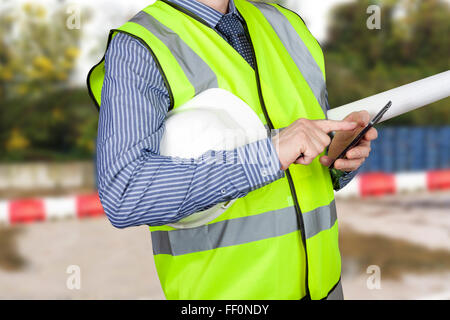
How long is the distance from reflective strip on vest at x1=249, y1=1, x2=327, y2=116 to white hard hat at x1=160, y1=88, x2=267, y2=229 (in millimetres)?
364

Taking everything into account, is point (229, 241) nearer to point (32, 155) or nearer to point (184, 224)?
point (184, 224)

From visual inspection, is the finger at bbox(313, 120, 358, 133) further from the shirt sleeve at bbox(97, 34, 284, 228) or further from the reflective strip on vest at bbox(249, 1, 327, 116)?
the reflective strip on vest at bbox(249, 1, 327, 116)

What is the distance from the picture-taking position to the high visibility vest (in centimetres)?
147

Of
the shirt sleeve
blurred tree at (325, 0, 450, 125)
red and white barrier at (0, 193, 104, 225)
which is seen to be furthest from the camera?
blurred tree at (325, 0, 450, 125)

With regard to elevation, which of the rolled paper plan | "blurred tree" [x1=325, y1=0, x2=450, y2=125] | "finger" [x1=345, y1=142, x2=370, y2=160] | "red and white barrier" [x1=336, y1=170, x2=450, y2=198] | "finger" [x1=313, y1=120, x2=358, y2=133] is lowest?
"red and white barrier" [x1=336, y1=170, x2=450, y2=198]

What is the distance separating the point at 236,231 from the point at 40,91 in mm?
10122

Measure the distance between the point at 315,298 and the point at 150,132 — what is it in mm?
679

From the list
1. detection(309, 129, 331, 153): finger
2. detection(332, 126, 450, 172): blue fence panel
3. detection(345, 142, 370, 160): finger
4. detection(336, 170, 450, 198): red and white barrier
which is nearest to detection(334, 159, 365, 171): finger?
detection(345, 142, 370, 160): finger

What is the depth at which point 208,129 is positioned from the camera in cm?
137

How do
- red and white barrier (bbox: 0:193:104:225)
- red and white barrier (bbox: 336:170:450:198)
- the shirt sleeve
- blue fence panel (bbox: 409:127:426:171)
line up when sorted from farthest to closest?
1. blue fence panel (bbox: 409:127:426:171)
2. red and white barrier (bbox: 336:170:450:198)
3. red and white barrier (bbox: 0:193:104:225)
4. the shirt sleeve

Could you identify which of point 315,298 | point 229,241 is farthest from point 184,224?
point 315,298

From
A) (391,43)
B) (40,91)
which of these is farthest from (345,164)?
(391,43)

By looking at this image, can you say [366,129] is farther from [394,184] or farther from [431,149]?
[431,149]
